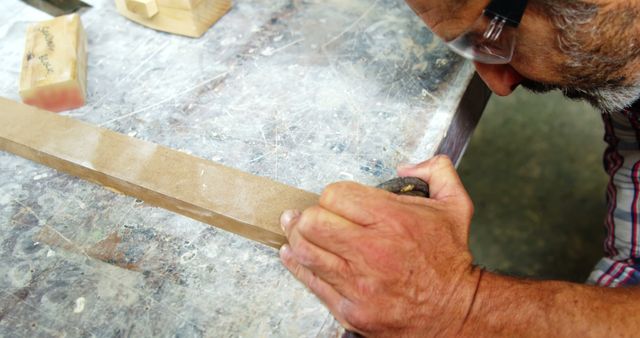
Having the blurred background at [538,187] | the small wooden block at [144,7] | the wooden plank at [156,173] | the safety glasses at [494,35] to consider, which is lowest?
the blurred background at [538,187]

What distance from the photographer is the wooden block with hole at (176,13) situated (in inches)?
56.9

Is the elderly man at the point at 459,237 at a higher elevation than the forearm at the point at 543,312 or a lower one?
higher

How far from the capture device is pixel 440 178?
3.55ft

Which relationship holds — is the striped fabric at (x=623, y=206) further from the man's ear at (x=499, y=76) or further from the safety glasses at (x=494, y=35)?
the safety glasses at (x=494, y=35)

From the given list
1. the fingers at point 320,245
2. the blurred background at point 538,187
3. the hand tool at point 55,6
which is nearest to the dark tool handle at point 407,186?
the fingers at point 320,245

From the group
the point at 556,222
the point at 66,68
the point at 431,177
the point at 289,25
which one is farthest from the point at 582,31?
the point at 556,222

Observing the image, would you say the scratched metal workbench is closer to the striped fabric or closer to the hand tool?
the hand tool

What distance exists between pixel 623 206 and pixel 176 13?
1374 millimetres

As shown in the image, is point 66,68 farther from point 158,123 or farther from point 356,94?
point 356,94

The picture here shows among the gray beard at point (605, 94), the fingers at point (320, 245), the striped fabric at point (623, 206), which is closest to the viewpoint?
the fingers at point (320, 245)

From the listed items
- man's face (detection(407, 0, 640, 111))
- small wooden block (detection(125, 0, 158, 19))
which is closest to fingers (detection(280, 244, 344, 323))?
man's face (detection(407, 0, 640, 111))

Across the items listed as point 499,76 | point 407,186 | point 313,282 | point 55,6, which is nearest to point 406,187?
point 407,186

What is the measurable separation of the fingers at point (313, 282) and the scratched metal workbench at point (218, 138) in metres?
0.03

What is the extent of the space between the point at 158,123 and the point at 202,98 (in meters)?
0.13
